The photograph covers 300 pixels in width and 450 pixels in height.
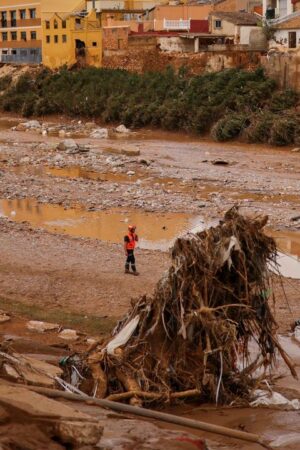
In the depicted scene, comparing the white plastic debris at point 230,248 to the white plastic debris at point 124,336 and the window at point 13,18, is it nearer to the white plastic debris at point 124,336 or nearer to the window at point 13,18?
the white plastic debris at point 124,336

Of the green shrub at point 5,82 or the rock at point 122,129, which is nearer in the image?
the rock at point 122,129

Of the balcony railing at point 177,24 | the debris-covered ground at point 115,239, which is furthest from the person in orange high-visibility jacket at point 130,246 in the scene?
the balcony railing at point 177,24

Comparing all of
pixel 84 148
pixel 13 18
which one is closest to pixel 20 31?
pixel 13 18

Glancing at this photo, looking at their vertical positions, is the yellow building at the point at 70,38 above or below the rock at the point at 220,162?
above

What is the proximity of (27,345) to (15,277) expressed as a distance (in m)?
5.68

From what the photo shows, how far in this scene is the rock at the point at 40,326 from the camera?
13148 millimetres

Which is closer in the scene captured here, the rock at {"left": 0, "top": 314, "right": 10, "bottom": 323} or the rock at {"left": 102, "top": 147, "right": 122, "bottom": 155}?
the rock at {"left": 0, "top": 314, "right": 10, "bottom": 323}

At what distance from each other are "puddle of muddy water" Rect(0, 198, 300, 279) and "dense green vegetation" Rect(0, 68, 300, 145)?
53.9 feet

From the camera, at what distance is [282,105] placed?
140ft

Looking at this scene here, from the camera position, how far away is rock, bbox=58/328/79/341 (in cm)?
1276

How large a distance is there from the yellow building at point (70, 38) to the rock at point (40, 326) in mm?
48182

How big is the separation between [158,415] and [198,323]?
1303 mm

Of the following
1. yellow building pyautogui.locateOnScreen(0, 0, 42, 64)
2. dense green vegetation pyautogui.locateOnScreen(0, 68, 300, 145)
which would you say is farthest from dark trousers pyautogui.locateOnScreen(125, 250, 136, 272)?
yellow building pyautogui.locateOnScreen(0, 0, 42, 64)

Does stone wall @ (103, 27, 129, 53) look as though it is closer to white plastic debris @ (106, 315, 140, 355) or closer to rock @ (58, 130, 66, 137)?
rock @ (58, 130, 66, 137)
